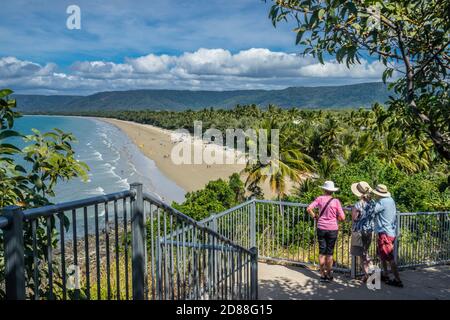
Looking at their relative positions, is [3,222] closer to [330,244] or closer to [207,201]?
[330,244]

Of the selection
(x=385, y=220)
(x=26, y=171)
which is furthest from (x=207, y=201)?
(x=26, y=171)

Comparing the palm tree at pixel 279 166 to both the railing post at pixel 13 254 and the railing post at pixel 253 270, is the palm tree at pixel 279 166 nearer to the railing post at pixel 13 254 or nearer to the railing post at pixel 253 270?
the railing post at pixel 253 270

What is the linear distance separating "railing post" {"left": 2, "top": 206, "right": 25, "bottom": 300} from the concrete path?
5.03m

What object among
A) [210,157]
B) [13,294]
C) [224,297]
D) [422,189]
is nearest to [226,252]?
[224,297]

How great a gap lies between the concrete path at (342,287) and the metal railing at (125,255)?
5.00 ft

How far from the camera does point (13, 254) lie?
5.53ft

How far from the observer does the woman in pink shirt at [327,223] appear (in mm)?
6652

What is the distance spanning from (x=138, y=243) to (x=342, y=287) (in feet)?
16.5

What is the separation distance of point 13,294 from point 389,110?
129 inches

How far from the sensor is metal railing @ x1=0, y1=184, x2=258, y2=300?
5.69 feet

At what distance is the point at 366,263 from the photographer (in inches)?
264

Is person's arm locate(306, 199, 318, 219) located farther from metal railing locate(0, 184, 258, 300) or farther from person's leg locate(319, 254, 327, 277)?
metal railing locate(0, 184, 258, 300)

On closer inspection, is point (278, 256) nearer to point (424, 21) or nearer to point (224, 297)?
point (224, 297)

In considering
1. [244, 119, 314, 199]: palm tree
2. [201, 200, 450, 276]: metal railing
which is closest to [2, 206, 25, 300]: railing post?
[201, 200, 450, 276]: metal railing
